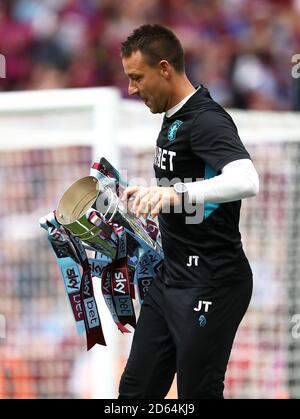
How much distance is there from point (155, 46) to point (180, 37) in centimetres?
601

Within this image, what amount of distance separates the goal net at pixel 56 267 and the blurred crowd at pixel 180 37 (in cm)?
342

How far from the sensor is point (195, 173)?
335 cm

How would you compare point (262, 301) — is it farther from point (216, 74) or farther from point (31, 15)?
point (31, 15)

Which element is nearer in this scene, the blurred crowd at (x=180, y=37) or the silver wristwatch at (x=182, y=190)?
the silver wristwatch at (x=182, y=190)

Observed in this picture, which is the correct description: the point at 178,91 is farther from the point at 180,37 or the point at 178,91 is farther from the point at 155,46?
the point at 180,37

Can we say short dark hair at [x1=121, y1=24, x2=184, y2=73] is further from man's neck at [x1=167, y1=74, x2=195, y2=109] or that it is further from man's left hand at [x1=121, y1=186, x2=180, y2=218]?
man's left hand at [x1=121, y1=186, x2=180, y2=218]

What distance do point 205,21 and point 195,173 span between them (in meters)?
6.43

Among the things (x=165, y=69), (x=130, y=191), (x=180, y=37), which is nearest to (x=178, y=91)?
(x=165, y=69)

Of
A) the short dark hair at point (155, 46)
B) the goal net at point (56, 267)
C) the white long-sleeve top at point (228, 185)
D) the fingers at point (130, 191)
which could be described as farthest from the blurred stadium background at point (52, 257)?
the white long-sleeve top at point (228, 185)

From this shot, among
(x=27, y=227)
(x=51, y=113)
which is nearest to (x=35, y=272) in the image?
(x=27, y=227)

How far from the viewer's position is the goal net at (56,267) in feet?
18.0

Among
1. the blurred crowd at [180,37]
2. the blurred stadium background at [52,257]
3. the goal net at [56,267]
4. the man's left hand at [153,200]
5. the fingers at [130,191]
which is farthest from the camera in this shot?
the blurred crowd at [180,37]

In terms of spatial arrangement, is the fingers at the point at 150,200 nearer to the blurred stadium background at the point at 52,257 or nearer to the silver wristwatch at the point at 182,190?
the silver wristwatch at the point at 182,190

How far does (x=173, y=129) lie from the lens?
3.39 m
